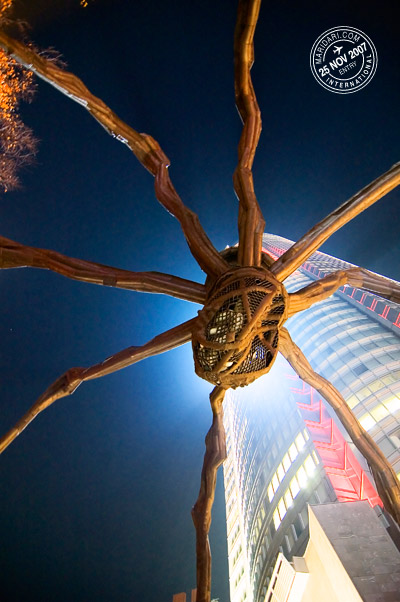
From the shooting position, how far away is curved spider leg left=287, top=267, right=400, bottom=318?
356cm

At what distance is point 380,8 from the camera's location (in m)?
5.59

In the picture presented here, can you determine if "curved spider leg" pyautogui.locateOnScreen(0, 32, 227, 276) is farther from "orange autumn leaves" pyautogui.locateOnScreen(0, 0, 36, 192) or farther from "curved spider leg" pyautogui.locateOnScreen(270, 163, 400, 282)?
"orange autumn leaves" pyautogui.locateOnScreen(0, 0, 36, 192)

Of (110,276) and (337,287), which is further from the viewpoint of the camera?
(337,287)

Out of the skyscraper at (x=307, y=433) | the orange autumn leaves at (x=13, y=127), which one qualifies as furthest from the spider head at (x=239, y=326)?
the skyscraper at (x=307, y=433)

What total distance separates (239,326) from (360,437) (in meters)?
2.07

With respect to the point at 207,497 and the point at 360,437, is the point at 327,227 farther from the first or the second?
the point at 207,497

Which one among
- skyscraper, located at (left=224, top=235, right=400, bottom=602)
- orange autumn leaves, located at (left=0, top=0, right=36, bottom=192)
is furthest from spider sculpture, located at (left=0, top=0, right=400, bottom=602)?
skyscraper, located at (left=224, top=235, right=400, bottom=602)

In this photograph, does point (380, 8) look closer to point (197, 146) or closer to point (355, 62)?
point (355, 62)

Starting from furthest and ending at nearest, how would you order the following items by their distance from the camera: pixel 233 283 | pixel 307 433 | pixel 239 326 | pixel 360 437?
pixel 307 433, pixel 360 437, pixel 233 283, pixel 239 326

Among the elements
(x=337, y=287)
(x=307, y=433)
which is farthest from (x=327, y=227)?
(x=307, y=433)

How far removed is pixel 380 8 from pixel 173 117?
3916 mm

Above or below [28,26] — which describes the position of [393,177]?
below

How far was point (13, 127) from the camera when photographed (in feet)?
21.3

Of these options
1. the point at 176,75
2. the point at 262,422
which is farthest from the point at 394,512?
the point at 262,422
